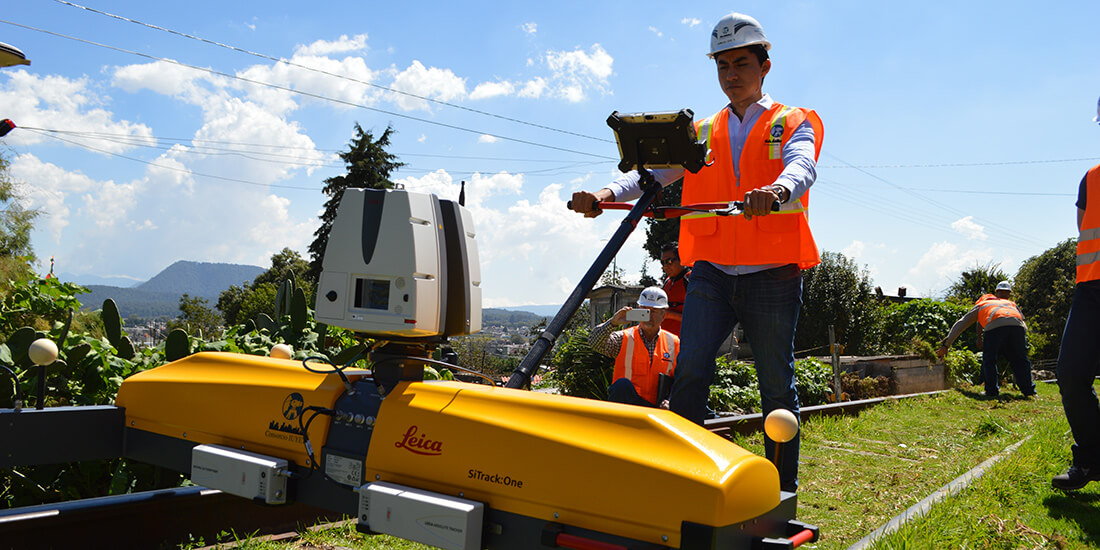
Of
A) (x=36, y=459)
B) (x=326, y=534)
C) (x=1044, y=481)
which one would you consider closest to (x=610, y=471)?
(x=326, y=534)

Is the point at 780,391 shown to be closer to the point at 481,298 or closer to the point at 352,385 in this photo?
the point at 481,298

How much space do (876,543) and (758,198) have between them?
51.7 inches

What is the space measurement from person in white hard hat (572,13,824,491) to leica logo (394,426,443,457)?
104 centimetres

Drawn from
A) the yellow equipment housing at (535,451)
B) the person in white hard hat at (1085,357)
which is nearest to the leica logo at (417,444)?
the yellow equipment housing at (535,451)

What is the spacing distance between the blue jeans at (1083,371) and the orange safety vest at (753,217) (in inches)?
70.3

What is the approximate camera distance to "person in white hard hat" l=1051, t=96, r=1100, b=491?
11.2 feet

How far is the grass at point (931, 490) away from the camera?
2.73m

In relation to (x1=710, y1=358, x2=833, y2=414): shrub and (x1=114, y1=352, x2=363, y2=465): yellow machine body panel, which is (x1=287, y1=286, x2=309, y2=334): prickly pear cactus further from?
(x1=710, y1=358, x2=833, y2=414): shrub

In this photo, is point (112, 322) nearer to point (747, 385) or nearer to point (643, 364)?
point (643, 364)

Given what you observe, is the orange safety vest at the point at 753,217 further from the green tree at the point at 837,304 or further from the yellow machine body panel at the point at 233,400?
the green tree at the point at 837,304

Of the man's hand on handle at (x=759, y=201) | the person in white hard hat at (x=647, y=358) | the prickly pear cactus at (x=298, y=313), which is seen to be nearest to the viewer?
the man's hand on handle at (x=759, y=201)

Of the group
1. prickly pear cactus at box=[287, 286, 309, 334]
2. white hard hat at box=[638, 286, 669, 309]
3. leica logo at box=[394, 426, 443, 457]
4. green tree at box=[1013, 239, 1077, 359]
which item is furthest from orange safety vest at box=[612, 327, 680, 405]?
green tree at box=[1013, 239, 1077, 359]

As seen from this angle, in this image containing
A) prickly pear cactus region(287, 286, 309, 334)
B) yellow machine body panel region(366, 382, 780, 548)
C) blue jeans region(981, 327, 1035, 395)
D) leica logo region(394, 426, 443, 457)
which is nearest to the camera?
yellow machine body panel region(366, 382, 780, 548)

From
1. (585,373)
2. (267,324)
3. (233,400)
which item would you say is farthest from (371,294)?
(585,373)
